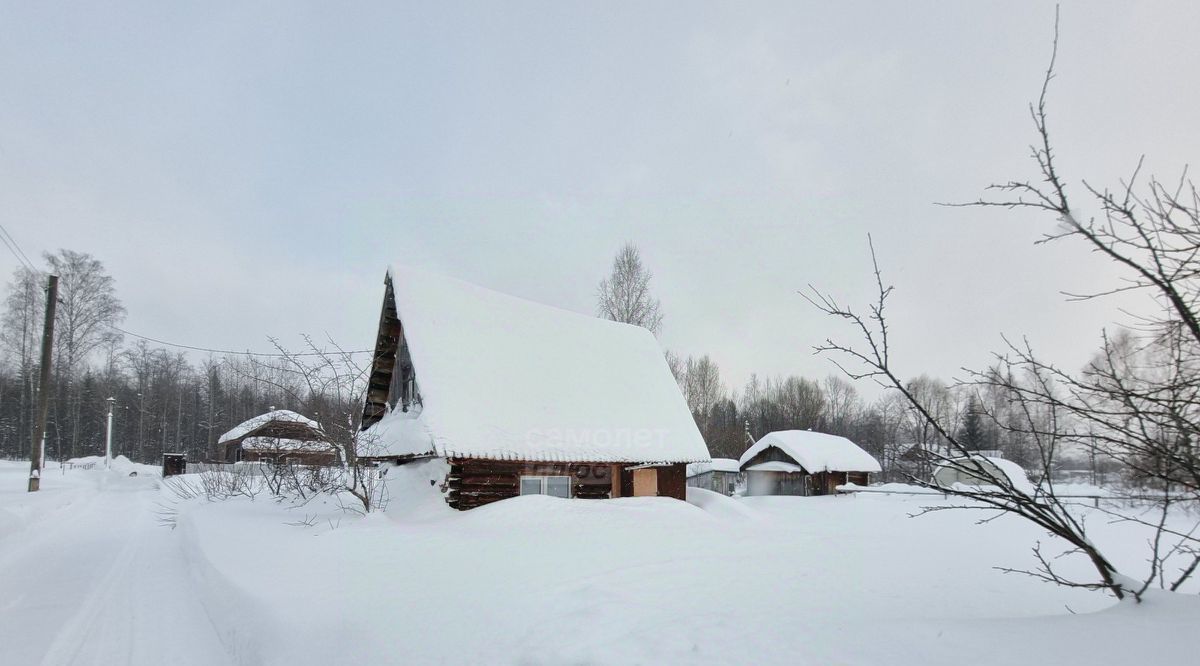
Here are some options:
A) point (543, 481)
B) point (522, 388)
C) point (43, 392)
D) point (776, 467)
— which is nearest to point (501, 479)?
point (543, 481)

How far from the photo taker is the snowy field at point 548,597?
420 centimetres

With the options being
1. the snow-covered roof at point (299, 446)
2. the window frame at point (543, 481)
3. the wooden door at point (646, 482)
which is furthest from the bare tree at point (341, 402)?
the wooden door at point (646, 482)

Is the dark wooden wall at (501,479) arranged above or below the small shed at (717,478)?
above

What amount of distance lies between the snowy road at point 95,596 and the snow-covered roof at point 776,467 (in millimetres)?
28685

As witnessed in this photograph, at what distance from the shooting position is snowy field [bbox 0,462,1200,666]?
13.8ft

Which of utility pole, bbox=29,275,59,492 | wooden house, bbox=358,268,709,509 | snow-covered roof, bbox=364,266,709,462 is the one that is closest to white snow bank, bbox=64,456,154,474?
utility pole, bbox=29,275,59,492

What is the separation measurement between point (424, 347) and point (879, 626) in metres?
12.5

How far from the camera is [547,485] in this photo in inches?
612

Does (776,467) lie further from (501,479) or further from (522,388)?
(501,479)

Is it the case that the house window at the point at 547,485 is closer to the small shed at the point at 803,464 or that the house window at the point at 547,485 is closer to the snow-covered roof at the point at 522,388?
the snow-covered roof at the point at 522,388

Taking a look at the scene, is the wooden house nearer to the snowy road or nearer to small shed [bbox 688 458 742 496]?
the snowy road

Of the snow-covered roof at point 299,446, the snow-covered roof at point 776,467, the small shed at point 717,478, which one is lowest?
the small shed at point 717,478

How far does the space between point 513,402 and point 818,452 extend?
959 inches

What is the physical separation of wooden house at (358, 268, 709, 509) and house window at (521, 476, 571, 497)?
0.10ft
